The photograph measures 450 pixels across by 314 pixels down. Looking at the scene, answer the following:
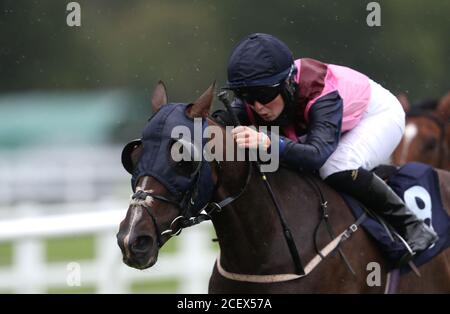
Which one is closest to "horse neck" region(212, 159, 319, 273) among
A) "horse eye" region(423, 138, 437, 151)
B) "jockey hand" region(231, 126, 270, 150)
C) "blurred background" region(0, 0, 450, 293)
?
"jockey hand" region(231, 126, 270, 150)

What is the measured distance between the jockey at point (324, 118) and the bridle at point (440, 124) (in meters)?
3.07

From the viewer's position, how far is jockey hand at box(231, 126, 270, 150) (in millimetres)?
4289

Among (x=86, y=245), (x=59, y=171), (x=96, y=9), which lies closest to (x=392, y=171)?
(x=86, y=245)

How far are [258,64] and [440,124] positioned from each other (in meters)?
4.13

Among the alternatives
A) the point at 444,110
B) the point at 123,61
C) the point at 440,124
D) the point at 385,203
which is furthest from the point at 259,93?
the point at 123,61

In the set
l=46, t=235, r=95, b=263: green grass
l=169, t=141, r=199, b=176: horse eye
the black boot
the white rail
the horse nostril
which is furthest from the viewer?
l=46, t=235, r=95, b=263: green grass

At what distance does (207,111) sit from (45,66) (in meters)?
25.8

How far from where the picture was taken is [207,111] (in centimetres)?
419

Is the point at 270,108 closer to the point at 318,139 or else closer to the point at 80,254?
the point at 318,139

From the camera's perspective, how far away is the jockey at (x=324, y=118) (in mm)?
4457

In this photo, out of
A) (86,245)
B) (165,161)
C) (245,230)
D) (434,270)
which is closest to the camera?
(165,161)

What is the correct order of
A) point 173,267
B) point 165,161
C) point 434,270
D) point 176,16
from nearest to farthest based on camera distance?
point 165,161, point 434,270, point 173,267, point 176,16

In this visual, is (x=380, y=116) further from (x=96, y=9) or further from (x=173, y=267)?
(x=96, y=9)

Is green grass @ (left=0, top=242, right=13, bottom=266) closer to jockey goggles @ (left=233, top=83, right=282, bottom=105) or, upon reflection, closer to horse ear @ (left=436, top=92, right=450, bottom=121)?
horse ear @ (left=436, top=92, right=450, bottom=121)
